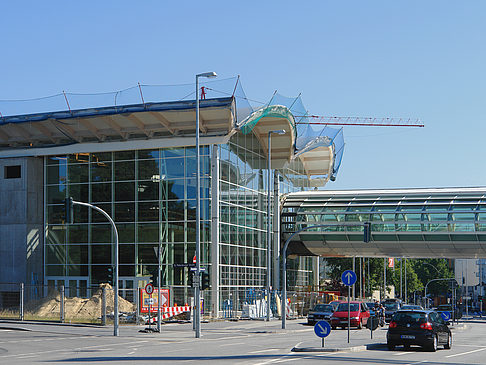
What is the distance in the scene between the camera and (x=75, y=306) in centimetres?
4462

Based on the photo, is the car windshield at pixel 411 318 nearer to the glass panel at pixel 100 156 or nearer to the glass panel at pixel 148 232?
the glass panel at pixel 148 232

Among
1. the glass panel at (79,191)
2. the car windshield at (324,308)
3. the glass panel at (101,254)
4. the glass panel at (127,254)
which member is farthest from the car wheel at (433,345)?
the glass panel at (79,191)

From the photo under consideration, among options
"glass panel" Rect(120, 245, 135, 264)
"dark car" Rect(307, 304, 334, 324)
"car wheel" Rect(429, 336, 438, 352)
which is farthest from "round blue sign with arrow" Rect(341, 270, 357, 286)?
"glass panel" Rect(120, 245, 135, 264)

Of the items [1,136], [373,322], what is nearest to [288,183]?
[1,136]

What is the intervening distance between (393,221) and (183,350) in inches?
1487

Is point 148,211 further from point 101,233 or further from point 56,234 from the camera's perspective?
point 56,234

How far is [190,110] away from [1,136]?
15.0 metres

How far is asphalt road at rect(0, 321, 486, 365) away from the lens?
68.3 ft

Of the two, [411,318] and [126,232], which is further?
[126,232]

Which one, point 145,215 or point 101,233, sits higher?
point 145,215

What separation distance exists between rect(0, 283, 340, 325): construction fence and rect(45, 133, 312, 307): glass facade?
0.81 meters

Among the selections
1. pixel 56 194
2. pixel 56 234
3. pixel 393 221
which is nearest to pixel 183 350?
pixel 56 234

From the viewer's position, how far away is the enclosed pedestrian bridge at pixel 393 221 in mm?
58438

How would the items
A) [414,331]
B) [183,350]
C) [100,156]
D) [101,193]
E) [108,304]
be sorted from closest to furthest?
[183,350] → [414,331] → [108,304] → [101,193] → [100,156]
